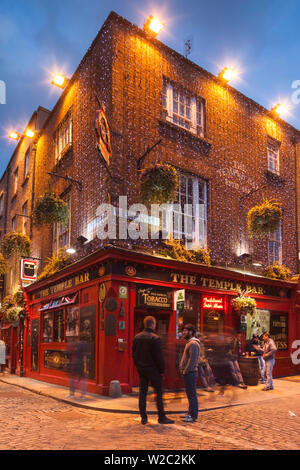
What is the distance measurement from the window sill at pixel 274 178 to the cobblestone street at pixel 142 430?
10.4m

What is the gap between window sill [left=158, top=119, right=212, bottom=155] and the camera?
13875 millimetres

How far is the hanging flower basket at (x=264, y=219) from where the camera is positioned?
14039 millimetres

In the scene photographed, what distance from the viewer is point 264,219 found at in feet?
46.2

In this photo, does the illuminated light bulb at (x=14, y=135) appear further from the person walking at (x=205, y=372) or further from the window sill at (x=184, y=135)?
the person walking at (x=205, y=372)

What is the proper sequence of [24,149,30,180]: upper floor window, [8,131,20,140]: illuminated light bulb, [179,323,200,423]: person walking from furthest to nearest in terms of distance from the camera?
[8,131,20,140]: illuminated light bulb, [24,149,30,180]: upper floor window, [179,323,200,423]: person walking

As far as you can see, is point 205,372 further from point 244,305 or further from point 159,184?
point 159,184

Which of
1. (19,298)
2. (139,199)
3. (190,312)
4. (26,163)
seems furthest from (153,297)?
(26,163)

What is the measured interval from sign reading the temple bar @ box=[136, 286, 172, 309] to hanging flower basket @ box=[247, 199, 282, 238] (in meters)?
4.16

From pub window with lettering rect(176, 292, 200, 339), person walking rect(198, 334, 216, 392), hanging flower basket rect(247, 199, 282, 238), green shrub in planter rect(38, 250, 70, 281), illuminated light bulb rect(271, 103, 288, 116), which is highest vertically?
illuminated light bulb rect(271, 103, 288, 116)

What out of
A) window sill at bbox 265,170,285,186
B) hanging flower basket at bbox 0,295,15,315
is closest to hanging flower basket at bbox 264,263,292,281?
window sill at bbox 265,170,285,186

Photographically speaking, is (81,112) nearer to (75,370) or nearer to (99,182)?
(99,182)

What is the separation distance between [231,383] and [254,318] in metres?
2.95

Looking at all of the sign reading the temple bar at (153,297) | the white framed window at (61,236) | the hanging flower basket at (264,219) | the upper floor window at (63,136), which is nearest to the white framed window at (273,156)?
the hanging flower basket at (264,219)

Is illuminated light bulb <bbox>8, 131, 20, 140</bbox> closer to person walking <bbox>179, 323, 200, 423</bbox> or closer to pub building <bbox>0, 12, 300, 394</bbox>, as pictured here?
pub building <bbox>0, 12, 300, 394</bbox>
